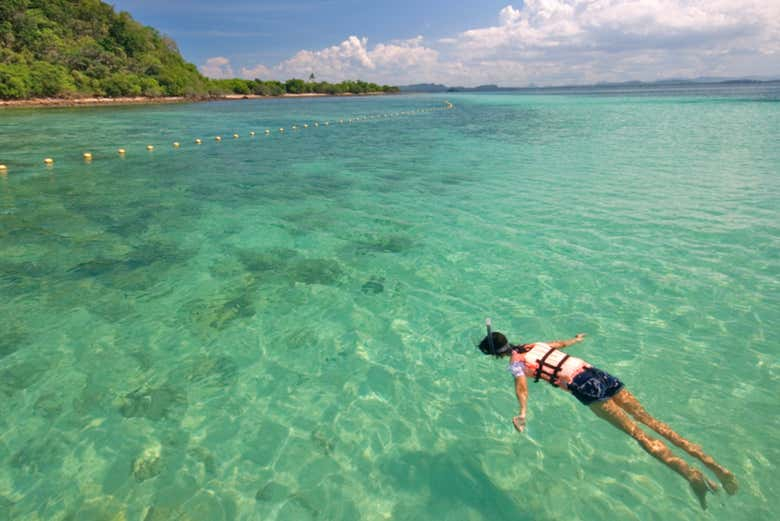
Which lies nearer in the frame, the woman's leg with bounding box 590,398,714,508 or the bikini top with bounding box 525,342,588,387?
the woman's leg with bounding box 590,398,714,508

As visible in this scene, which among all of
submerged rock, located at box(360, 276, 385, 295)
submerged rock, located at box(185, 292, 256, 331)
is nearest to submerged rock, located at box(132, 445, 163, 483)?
submerged rock, located at box(185, 292, 256, 331)

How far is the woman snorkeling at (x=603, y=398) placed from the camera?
208 inches

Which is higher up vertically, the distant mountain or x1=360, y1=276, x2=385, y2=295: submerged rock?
the distant mountain

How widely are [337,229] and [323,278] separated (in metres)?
3.99

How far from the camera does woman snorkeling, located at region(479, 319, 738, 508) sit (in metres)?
5.29

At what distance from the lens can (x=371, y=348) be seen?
335 inches

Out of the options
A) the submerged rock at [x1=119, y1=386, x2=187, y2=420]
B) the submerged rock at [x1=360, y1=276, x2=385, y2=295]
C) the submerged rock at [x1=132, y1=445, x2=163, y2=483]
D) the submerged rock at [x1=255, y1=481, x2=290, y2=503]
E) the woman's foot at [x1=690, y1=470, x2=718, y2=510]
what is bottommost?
the submerged rock at [x1=255, y1=481, x2=290, y2=503]

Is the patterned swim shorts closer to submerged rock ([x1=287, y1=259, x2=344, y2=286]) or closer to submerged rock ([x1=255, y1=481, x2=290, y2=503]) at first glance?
submerged rock ([x1=255, y1=481, x2=290, y2=503])

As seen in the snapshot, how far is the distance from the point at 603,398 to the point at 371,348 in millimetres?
4359

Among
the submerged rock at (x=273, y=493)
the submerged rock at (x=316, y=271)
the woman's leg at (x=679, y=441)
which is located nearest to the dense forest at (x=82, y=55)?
the submerged rock at (x=316, y=271)

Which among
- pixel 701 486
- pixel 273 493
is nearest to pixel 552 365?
pixel 701 486

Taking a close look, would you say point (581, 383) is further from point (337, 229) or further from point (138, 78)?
point (138, 78)

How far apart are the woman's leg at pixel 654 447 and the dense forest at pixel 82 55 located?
10137 centimetres

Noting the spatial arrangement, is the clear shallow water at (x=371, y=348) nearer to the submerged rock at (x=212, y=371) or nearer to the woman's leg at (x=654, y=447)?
the submerged rock at (x=212, y=371)
